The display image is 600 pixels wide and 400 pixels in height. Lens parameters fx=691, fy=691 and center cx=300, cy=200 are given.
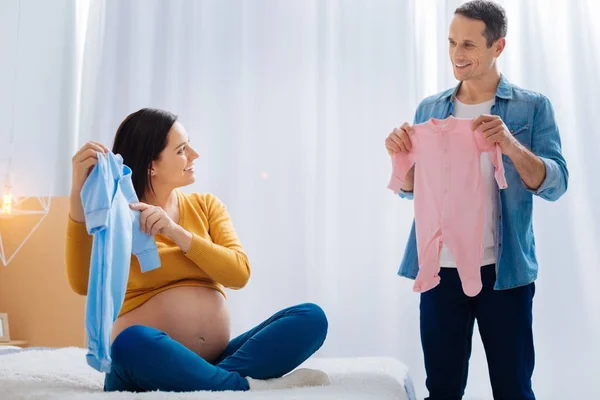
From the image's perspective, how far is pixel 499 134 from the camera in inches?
68.7

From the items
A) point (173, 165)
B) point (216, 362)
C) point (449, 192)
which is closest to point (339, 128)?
point (449, 192)

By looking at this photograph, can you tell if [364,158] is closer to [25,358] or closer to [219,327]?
[219,327]

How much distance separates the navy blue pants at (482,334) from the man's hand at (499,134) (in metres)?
0.32

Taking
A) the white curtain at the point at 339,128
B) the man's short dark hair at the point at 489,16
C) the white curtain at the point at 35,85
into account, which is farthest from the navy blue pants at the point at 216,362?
the white curtain at the point at 35,85

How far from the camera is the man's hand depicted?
175 centimetres

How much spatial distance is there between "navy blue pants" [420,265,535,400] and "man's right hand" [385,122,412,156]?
0.36 metres

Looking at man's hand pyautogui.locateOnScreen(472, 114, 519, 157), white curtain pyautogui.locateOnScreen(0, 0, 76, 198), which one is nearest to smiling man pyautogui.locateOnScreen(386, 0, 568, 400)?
man's hand pyautogui.locateOnScreen(472, 114, 519, 157)

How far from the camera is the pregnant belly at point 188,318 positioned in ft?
5.52

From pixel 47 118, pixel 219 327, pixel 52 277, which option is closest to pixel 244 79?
pixel 47 118

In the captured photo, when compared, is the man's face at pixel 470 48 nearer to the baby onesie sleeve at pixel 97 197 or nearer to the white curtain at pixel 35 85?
the baby onesie sleeve at pixel 97 197

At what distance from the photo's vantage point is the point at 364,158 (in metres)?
2.88

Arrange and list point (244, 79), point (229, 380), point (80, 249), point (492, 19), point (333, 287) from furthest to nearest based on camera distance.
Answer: point (244, 79) → point (333, 287) → point (492, 19) → point (80, 249) → point (229, 380)

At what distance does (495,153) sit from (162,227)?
2.88 ft

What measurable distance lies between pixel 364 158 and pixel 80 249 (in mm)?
1481
